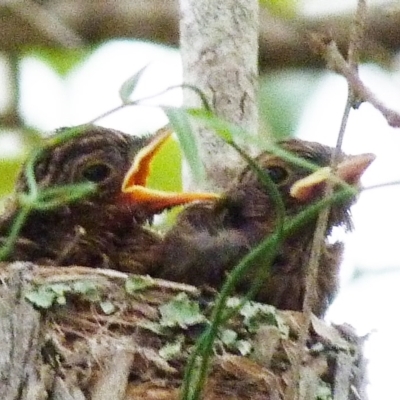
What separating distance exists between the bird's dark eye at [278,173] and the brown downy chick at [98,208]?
0.16 meters

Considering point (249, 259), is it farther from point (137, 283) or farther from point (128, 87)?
point (137, 283)

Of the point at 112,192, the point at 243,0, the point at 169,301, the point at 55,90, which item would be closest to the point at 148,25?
the point at 55,90

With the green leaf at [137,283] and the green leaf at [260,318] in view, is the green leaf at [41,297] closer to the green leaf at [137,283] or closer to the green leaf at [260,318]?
the green leaf at [137,283]

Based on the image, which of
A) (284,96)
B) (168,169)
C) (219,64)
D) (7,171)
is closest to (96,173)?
(219,64)

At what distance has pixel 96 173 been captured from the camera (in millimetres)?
2273

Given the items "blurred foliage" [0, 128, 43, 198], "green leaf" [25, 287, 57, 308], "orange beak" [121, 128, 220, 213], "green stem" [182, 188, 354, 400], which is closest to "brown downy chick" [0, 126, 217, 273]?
"orange beak" [121, 128, 220, 213]

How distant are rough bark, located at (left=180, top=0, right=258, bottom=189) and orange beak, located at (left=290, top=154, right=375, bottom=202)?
20cm

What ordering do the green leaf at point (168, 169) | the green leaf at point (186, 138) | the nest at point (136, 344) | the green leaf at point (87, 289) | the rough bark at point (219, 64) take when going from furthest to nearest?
the green leaf at point (168, 169) < the rough bark at point (219, 64) < the green leaf at point (87, 289) < the nest at point (136, 344) < the green leaf at point (186, 138)

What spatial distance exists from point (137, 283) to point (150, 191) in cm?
33

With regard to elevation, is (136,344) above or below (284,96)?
below

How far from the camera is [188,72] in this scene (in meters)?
2.38

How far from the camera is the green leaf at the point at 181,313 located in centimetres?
192

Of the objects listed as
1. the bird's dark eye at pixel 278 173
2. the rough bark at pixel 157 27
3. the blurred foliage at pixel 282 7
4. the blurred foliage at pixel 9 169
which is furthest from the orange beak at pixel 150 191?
the blurred foliage at pixel 282 7

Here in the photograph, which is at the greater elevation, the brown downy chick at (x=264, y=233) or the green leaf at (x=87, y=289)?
the brown downy chick at (x=264, y=233)
